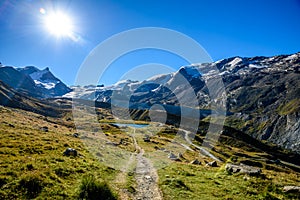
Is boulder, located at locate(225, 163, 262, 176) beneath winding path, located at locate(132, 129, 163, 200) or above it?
above

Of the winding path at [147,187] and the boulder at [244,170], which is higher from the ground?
the boulder at [244,170]

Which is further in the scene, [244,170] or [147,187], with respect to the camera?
[244,170]

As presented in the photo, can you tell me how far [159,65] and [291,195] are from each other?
31.4 metres

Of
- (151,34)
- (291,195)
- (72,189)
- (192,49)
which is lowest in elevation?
(291,195)

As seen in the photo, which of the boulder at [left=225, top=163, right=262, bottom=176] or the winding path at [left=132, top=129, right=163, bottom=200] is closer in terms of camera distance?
the winding path at [left=132, top=129, right=163, bottom=200]

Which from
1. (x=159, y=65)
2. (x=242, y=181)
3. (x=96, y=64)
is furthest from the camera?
(x=159, y=65)

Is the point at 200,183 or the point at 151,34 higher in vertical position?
the point at 151,34

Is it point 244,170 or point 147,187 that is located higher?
point 244,170

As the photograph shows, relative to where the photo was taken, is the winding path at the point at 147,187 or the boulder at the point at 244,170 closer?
the winding path at the point at 147,187

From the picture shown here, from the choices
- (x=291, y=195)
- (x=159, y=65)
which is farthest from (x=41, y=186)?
(x=159, y=65)

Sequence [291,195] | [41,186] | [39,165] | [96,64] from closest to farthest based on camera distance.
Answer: [41,186] < [291,195] < [39,165] < [96,64]

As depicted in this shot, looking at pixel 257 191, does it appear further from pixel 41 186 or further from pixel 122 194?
pixel 41 186

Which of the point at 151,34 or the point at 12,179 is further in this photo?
the point at 151,34

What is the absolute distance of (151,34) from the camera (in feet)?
133
